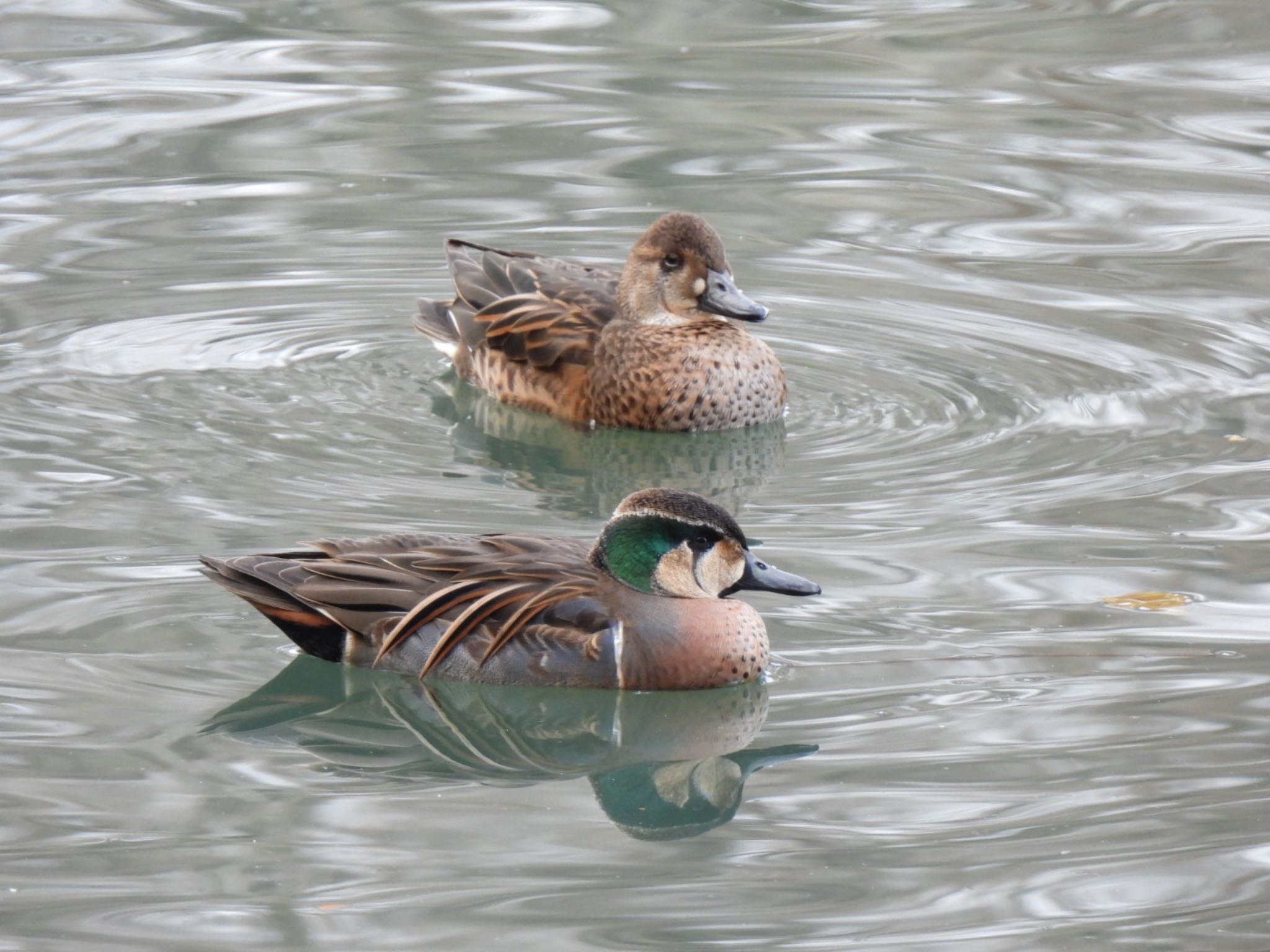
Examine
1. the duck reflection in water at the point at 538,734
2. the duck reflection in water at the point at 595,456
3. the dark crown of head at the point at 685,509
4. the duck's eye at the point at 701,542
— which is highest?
the dark crown of head at the point at 685,509

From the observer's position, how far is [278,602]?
22.9ft

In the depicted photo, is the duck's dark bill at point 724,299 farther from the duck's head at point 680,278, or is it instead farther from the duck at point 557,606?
the duck at point 557,606

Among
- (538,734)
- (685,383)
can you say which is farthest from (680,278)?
(538,734)

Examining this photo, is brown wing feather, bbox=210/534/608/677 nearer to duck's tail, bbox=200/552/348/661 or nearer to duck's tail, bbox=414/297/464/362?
duck's tail, bbox=200/552/348/661

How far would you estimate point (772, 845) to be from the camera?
19.3 feet

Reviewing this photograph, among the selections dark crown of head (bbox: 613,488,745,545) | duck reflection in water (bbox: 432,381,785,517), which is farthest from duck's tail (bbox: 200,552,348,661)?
duck reflection in water (bbox: 432,381,785,517)

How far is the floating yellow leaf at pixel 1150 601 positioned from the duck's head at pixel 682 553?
4.13 feet

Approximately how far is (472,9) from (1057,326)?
8506 mm

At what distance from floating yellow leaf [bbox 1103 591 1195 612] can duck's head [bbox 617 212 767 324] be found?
2924 mm

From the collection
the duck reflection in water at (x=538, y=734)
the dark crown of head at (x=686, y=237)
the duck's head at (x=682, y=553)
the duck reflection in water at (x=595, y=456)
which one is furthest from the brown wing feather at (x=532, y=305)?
the duck reflection in water at (x=538, y=734)

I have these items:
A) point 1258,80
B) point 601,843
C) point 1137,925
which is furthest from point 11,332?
point 1258,80

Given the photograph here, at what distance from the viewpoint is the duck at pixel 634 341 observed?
33.0 ft

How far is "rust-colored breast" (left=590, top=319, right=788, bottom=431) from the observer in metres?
10.0

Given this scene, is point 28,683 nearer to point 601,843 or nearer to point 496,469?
point 601,843
